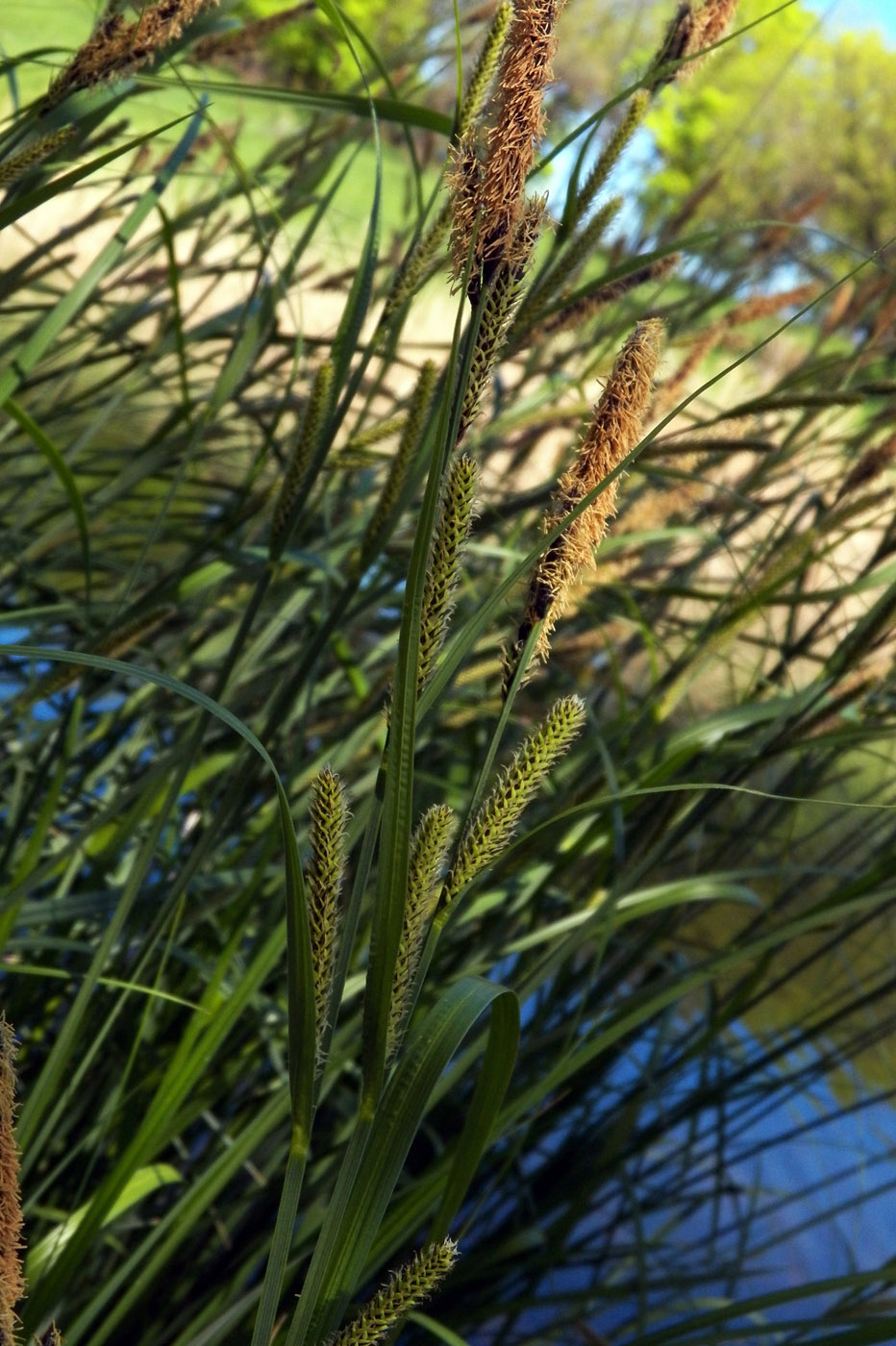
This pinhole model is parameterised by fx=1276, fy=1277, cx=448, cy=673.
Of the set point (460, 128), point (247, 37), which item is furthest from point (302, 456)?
point (247, 37)

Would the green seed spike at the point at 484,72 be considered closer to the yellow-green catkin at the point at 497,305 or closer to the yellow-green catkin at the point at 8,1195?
the yellow-green catkin at the point at 497,305

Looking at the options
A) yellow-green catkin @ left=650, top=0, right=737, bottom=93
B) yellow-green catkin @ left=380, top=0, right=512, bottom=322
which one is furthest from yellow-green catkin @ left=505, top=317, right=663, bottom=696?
yellow-green catkin @ left=650, top=0, right=737, bottom=93

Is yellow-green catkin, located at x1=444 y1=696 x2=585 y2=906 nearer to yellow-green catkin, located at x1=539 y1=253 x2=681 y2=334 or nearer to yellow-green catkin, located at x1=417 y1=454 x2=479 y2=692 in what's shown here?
yellow-green catkin, located at x1=417 y1=454 x2=479 y2=692

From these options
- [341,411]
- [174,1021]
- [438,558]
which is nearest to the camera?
[438,558]

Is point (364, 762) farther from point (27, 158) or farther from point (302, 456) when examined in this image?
point (27, 158)

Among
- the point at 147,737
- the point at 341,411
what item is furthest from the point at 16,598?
the point at 341,411

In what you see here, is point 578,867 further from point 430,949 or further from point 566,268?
point 430,949

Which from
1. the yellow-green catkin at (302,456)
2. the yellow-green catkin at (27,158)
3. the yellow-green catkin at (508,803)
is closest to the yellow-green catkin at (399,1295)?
the yellow-green catkin at (508,803)
